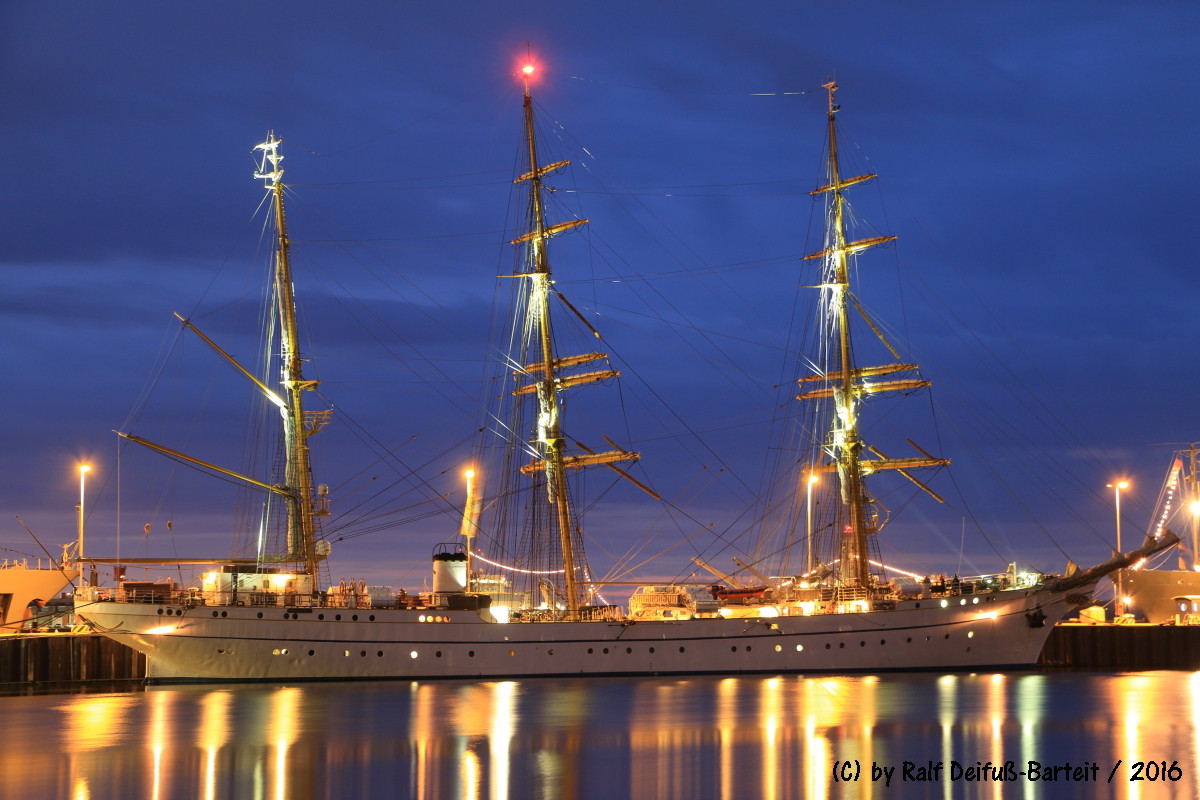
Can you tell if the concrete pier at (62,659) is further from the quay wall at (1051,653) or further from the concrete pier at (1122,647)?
the concrete pier at (1122,647)

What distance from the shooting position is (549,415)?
7306cm

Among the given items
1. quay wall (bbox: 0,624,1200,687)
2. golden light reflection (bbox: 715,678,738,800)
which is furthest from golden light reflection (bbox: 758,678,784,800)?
quay wall (bbox: 0,624,1200,687)

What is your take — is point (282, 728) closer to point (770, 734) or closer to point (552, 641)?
point (770, 734)

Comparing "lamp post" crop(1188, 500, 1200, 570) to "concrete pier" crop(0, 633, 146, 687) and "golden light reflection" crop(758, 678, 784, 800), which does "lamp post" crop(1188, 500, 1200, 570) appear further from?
"concrete pier" crop(0, 633, 146, 687)

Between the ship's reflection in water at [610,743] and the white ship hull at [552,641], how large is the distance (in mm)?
6710

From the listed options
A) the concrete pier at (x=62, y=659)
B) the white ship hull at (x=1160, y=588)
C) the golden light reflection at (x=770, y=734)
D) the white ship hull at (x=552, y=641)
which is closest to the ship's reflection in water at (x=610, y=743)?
the golden light reflection at (x=770, y=734)

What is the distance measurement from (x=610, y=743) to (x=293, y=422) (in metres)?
36.3

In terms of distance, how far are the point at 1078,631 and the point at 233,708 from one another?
50483mm

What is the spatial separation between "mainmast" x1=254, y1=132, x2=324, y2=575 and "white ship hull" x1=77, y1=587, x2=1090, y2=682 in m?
4.87

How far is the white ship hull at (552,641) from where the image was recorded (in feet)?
214

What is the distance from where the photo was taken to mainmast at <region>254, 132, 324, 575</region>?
69375mm

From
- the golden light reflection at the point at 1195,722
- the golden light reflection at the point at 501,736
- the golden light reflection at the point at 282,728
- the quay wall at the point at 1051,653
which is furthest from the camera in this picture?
the quay wall at the point at 1051,653

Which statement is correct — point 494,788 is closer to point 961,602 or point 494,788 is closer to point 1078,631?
point 961,602

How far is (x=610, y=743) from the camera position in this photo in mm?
38875
